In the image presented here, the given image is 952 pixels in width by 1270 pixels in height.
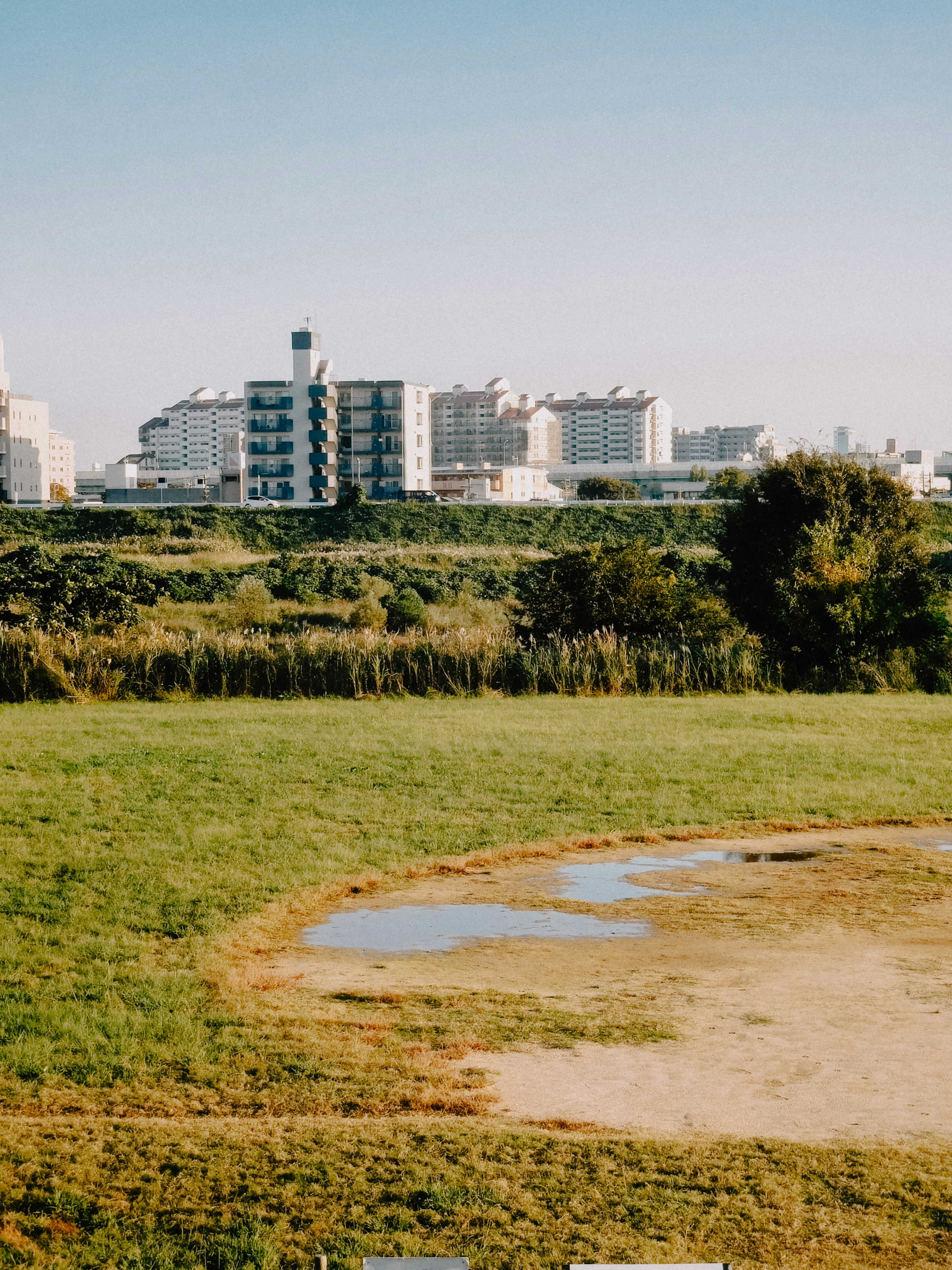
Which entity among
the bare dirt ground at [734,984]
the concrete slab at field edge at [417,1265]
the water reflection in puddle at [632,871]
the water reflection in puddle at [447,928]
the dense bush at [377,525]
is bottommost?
the water reflection in puddle at [632,871]

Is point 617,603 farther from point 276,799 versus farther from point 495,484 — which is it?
point 495,484

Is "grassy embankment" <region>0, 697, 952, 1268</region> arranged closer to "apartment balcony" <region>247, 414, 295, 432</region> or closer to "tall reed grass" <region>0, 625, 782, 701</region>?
"tall reed grass" <region>0, 625, 782, 701</region>

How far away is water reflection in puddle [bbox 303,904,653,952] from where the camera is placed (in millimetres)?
8328

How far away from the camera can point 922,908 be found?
9.00 metres

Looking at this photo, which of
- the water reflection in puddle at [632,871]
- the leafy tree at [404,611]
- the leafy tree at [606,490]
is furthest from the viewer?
the leafy tree at [606,490]

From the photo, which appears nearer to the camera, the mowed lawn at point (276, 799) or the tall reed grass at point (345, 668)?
the mowed lawn at point (276, 799)

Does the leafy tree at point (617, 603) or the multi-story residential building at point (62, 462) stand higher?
the multi-story residential building at point (62, 462)

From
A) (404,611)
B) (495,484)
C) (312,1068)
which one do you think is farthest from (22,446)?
(312,1068)

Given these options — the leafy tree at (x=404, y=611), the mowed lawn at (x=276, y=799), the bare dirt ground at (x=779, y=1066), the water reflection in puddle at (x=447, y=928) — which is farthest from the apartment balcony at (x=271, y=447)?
the bare dirt ground at (x=779, y=1066)

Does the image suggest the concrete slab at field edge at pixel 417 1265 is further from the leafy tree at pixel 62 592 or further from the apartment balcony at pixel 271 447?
the apartment balcony at pixel 271 447

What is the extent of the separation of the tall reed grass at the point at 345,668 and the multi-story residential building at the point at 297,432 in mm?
74247

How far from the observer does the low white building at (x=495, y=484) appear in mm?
110312

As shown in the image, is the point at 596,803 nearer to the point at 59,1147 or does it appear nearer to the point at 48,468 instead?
the point at 59,1147

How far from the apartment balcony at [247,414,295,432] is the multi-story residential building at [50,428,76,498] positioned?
114 feet
